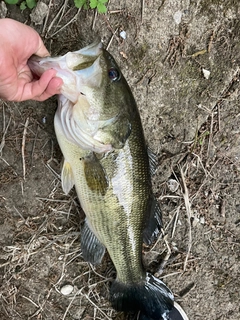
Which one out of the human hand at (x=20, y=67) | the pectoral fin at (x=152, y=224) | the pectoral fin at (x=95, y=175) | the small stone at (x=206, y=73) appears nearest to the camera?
the human hand at (x=20, y=67)

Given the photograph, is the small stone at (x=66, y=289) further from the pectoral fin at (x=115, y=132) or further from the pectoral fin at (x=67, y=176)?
the pectoral fin at (x=115, y=132)

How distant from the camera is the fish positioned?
2188 mm

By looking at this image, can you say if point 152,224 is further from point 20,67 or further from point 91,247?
point 20,67

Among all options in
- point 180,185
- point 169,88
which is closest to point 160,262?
point 180,185

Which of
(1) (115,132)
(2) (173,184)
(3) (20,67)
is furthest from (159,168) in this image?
(3) (20,67)

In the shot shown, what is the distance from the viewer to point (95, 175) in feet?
7.83

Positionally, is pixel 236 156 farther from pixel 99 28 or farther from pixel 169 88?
pixel 99 28

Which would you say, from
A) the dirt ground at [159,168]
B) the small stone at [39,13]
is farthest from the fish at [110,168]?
the small stone at [39,13]

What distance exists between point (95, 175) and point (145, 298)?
1.00m

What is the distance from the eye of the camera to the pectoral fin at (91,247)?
2.70m

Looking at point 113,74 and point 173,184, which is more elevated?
point 113,74

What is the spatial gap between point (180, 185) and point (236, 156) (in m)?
0.47

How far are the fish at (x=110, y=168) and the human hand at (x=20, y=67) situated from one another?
6cm

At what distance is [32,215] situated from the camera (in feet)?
9.37
